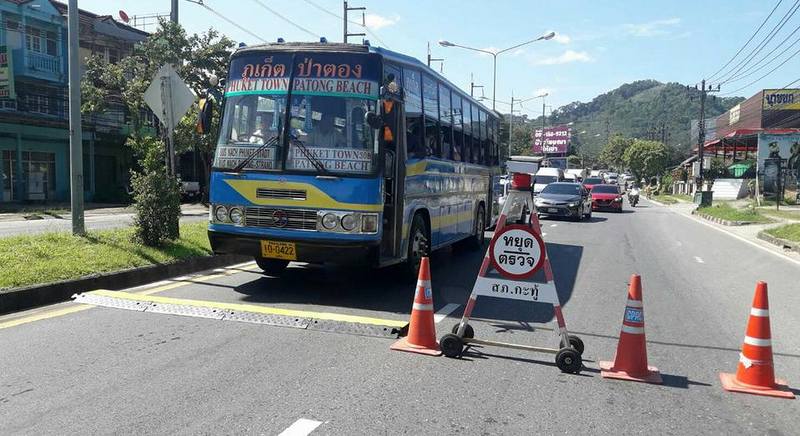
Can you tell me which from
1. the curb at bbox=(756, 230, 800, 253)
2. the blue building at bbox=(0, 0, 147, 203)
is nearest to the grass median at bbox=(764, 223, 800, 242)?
the curb at bbox=(756, 230, 800, 253)

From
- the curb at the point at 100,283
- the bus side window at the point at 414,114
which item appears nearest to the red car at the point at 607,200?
the bus side window at the point at 414,114

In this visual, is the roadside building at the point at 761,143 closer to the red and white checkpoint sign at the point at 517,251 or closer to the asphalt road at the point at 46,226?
the asphalt road at the point at 46,226

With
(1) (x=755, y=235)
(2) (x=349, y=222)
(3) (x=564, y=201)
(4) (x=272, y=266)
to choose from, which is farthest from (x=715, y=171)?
(2) (x=349, y=222)

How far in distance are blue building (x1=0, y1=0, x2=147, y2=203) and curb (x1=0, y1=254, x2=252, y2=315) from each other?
22898mm

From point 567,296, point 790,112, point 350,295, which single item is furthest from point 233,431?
point 790,112

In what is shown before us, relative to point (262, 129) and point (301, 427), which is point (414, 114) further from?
point (301, 427)

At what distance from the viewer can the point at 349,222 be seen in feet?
24.8

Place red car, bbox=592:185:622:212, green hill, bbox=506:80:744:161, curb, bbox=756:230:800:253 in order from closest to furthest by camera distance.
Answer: curb, bbox=756:230:800:253 → red car, bbox=592:185:622:212 → green hill, bbox=506:80:744:161

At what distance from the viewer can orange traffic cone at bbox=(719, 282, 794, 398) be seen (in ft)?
16.3

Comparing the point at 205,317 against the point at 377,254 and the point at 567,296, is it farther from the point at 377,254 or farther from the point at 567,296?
the point at 567,296

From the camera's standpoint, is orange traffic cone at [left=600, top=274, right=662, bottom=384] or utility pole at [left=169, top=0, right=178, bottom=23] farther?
utility pole at [left=169, top=0, right=178, bottom=23]

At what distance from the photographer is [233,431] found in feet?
13.0

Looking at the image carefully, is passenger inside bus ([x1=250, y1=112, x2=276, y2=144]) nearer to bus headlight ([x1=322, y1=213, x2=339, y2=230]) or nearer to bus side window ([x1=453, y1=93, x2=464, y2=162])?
bus headlight ([x1=322, y1=213, x2=339, y2=230])

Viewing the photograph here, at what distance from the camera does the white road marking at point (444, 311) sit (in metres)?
7.10
